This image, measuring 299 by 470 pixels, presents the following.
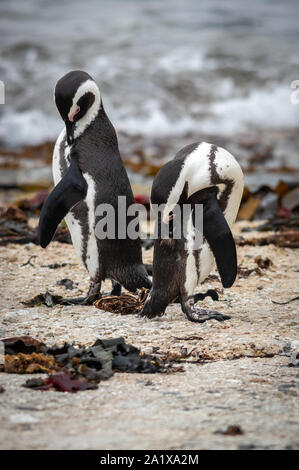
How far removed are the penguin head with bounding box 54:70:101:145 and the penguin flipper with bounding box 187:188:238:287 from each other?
A: 1.06 metres

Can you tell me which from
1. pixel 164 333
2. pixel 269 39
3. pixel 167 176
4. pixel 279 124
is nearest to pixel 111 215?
pixel 167 176

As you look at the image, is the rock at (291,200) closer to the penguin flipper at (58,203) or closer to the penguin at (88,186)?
the penguin at (88,186)

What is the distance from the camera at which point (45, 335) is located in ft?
13.7

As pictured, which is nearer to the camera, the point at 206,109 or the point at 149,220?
the point at 149,220

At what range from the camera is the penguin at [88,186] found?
4.81m

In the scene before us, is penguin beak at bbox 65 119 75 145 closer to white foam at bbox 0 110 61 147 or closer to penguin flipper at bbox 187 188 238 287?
penguin flipper at bbox 187 188 238 287

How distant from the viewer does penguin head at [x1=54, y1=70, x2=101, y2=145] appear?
4805 millimetres

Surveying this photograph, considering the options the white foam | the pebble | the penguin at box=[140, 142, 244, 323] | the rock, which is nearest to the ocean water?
the white foam

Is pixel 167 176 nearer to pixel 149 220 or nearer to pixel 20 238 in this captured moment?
pixel 20 238

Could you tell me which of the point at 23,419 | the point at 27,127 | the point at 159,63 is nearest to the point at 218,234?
the point at 23,419

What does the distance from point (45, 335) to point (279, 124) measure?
51.2 feet

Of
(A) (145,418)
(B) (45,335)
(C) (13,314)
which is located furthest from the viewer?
(C) (13,314)

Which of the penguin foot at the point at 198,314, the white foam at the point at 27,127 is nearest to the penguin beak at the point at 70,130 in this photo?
the penguin foot at the point at 198,314

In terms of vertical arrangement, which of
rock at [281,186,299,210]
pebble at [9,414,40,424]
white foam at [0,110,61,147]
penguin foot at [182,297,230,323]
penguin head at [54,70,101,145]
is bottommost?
pebble at [9,414,40,424]
